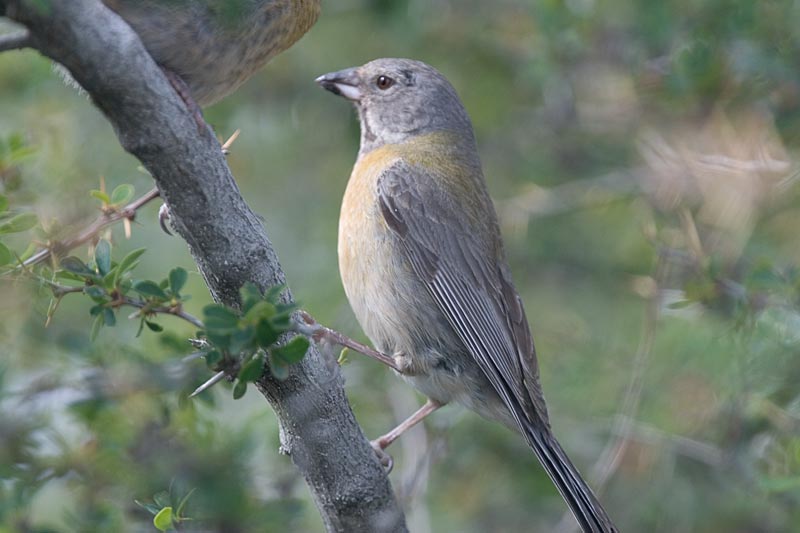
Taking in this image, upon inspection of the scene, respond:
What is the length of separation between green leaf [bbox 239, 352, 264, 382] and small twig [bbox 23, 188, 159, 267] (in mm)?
747

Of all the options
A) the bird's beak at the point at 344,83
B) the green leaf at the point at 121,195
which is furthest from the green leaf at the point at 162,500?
the bird's beak at the point at 344,83

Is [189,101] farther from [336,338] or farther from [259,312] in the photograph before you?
[336,338]

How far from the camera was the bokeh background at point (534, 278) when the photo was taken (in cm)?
393

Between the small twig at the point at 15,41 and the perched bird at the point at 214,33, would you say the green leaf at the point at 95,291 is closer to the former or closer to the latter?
the perched bird at the point at 214,33

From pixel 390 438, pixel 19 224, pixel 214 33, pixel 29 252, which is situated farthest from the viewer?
pixel 390 438

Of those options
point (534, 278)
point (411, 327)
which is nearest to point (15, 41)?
point (411, 327)

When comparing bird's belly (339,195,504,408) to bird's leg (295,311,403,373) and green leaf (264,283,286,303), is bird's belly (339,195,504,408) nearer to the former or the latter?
bird's leg (295,311,403,373)

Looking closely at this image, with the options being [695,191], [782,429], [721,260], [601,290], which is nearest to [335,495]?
[782,429]

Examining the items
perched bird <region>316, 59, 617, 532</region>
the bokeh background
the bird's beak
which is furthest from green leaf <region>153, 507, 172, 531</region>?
the bird's beak

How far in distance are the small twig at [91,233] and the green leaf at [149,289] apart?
405mm

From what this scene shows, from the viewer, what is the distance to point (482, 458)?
6098mm

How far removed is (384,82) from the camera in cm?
543

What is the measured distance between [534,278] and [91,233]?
4.38 meters

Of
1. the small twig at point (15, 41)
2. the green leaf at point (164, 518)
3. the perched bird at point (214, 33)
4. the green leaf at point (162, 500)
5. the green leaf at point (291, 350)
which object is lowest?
the green leaf at point (162, 500)
